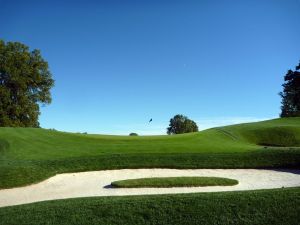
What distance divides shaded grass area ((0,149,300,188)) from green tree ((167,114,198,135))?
3383 inches

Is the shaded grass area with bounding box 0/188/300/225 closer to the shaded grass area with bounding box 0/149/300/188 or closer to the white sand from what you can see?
the white sand

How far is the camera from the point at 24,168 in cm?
Result: 1791

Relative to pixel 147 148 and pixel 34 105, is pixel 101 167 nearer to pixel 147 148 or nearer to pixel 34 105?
pixel 147 148

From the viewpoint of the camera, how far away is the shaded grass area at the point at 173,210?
1073 centimetres

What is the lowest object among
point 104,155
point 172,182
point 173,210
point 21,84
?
point 173,210

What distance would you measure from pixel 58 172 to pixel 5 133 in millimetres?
11092

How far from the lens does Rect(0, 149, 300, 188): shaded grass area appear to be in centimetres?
1809

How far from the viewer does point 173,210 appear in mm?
11258

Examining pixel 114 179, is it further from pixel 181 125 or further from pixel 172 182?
pixel 181 125

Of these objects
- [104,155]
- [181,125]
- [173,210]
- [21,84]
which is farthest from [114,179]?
[181,125]

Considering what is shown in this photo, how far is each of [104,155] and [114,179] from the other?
4197mm

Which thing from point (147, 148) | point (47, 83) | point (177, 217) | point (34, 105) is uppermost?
point (47, 83)

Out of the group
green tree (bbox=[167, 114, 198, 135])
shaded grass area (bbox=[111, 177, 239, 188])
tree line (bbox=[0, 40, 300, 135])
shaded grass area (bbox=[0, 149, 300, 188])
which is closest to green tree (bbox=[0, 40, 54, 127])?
tree line (bbox=[0, 40, 300, 135])

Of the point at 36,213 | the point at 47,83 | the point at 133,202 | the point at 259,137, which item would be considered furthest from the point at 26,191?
the point at 47,83
